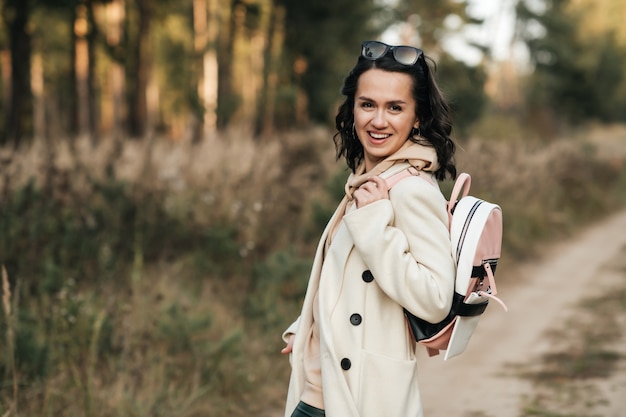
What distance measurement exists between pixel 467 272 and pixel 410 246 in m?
0.18

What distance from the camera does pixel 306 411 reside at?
2.12 meters

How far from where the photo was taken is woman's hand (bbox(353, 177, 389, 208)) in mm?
2021

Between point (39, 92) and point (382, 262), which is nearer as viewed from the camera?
point (382, 262)

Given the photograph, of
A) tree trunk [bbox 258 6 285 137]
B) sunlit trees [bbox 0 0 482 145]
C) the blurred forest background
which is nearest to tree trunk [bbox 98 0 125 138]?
sunlit trees [bbox 0 0 482 145]

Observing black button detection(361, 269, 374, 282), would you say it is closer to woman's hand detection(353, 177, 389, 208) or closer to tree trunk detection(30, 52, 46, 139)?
woman's hand detection(353, 177, 389, 208)

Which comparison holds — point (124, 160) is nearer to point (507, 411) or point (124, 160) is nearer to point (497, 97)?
point (507, 411)

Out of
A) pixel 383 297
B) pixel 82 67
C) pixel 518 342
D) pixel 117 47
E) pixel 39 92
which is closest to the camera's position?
pixel 383 297

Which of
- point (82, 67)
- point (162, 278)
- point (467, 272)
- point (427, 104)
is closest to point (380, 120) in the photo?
point (427, 104)

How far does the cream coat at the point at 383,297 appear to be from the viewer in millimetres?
1946

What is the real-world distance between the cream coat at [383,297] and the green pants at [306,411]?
0.10 metres

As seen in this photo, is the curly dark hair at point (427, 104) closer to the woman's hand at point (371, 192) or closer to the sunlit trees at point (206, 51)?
the woman's hand at point (371, 192)

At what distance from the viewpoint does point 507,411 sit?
183 inches

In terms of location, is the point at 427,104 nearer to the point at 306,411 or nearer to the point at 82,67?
the point at 306,411

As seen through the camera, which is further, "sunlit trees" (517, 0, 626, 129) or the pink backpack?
"sunlit trees" (517, 0, 626, 129)
